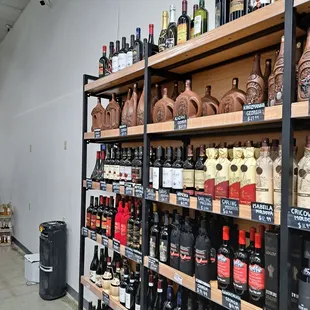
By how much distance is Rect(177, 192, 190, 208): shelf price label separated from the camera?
1.60 metres

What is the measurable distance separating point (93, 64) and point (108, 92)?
0.98m

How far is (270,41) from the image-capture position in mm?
1526

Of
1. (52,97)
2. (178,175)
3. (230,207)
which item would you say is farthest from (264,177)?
(52,97)

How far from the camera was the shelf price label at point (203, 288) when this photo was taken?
148 centimetres

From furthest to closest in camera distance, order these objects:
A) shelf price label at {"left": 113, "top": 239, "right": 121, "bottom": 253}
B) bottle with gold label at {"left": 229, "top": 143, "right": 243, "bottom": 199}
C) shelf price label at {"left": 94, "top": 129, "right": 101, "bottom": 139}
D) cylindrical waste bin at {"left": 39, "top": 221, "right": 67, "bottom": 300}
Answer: cylindrical waste bin at {"left": 39, "top": 221, "right": 67, "bottom": 300}
shelf price label at {"left": 94, "top": 129, "right": 101, "bottom": 139}
shelf price label at {"left": 113, "top": 239, "right": 121, "bottom": 253}
bottle with gold label at {"left": 229, "top": 143, "right": 243, "bottom": 199}

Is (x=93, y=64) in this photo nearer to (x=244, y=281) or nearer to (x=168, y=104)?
(x=168, y=104)

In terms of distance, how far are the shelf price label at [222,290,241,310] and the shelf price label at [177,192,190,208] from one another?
1.45 ft

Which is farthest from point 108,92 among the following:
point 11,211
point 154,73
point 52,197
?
point 11,211

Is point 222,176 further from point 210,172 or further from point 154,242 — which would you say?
point 154,242

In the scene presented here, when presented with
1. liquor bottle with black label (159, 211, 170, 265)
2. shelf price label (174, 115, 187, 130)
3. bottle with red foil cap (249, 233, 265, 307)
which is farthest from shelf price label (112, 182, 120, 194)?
bottle with red foil cap (249, 233, 265, 307)

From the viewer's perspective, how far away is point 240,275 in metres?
1.39

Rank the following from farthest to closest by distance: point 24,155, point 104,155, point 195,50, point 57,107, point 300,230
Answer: point 24,155
point 57,107
point 104,155
point 195,50
point 300,230

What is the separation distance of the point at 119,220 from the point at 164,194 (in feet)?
2.17

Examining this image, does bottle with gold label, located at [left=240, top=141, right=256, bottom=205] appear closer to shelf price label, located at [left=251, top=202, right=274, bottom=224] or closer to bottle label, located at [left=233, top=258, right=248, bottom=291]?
shelf price label, located at [left=251, top=202, right=274, bottom=224]
